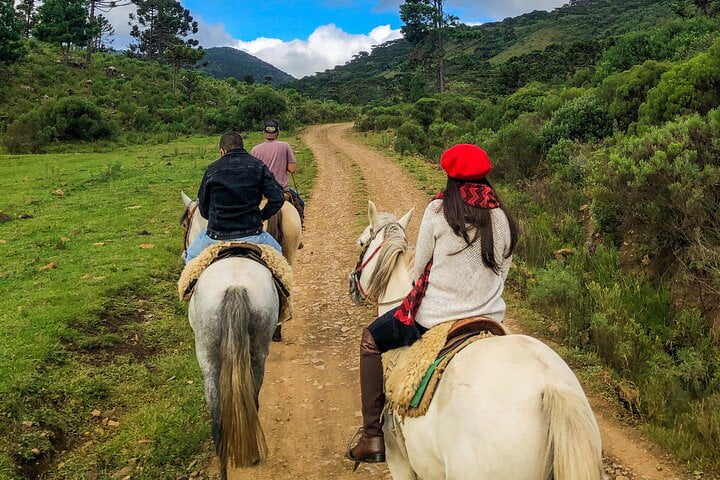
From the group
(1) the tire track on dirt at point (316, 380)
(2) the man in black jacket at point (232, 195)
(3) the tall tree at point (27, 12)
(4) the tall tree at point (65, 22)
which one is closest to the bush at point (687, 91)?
(1) the tire track on dirt at point (316, 380)

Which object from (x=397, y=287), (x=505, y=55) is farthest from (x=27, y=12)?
(x=397, y=287)

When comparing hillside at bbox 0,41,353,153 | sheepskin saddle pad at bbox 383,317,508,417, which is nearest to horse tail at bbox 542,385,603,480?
sheepskin saddle pad at bbox 383,317,508,417

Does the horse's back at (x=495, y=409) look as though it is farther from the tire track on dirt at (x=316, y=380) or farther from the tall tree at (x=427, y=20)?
the tall tree at (x=427, y=20)

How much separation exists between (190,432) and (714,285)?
5.73m

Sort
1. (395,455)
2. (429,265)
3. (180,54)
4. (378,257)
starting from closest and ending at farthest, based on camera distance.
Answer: (429,265)
(395,455)
(378,257)
(180,54)

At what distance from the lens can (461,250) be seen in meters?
2.79

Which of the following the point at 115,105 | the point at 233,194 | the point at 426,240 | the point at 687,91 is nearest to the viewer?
the point at 426,240

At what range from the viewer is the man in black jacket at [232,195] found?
15.6 feet

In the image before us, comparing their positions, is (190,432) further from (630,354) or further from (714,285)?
(714,285)

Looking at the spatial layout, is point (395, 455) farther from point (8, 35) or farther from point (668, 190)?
point (8, 35)

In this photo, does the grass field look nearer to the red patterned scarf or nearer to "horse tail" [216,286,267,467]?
"horse tail" [216,286,267,467]

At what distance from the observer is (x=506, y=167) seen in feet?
46.4

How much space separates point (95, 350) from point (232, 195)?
119 inches

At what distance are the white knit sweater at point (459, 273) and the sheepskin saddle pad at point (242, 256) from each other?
205cm
